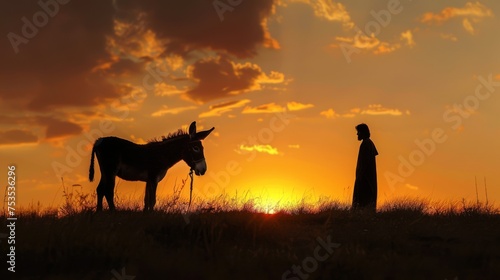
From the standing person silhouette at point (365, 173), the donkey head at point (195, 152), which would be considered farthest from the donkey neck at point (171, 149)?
the standing person silhouette at point (365, 173)

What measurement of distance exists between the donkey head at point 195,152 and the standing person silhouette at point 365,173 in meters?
4.96

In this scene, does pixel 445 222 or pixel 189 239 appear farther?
pixel 445 222

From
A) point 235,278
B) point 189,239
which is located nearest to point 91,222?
point 189,239

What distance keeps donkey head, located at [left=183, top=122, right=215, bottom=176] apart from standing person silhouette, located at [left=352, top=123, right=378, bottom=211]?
16.3 feet

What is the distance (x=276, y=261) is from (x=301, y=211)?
20.0 feet

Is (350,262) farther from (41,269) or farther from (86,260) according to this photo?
(41,269)

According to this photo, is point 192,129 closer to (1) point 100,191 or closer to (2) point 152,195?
(2) point 152,195

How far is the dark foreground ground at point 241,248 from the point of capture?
941cm

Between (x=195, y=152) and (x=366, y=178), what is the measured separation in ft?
18.5

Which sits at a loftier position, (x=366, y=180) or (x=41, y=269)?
(x=366, y=180)

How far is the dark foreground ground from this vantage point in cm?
941

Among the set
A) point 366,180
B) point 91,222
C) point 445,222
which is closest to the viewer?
point 91,222

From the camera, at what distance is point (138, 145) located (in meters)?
16.7

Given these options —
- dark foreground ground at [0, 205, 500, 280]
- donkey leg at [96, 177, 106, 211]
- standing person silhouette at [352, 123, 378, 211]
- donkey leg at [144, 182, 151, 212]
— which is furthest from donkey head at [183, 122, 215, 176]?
standing person silhouette at [352, 123, 378, 211]
